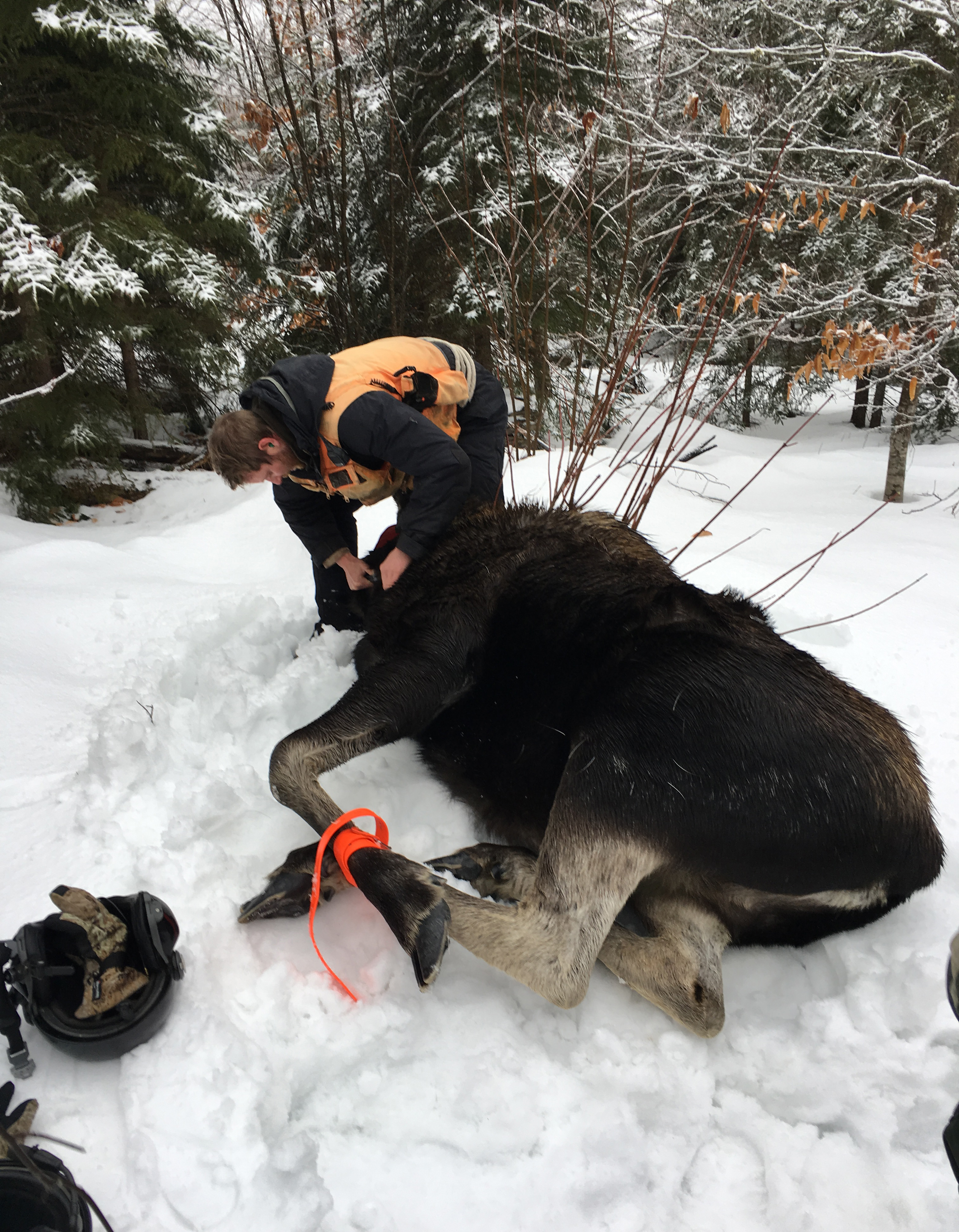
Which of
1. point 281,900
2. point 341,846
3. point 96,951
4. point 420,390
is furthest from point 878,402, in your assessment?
point 96,951

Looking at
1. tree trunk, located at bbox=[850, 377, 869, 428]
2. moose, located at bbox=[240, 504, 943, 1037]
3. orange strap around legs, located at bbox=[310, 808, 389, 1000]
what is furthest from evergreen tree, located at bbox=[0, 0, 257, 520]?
tree trunk, located at bbox=[850, 377, 869, 428]

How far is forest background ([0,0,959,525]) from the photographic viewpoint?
5164mm

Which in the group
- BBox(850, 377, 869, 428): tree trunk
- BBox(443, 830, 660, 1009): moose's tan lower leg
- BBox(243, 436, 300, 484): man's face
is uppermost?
BBox(243, 436, 300, 484): man's face

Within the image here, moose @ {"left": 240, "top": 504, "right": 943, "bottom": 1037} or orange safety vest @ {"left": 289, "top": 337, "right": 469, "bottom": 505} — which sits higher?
orange safety vest @ {"left": 289, "top": 337, "right": 469, "bottom": 505}

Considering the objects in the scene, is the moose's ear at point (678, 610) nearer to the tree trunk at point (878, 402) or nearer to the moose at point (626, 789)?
the moose at point (626, 789)

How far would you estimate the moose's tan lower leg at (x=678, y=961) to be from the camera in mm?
1763

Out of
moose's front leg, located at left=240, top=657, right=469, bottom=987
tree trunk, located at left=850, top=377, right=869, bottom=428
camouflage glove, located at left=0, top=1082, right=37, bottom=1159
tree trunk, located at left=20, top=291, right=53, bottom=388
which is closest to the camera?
camouflage glove, located at left=0, top=1082, right=37, bottom=1159

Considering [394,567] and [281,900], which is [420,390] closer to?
[394,567]

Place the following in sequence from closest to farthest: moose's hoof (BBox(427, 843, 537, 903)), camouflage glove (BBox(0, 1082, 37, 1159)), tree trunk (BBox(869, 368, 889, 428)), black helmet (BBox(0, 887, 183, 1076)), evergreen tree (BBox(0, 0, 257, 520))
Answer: camouflage glove (BBox(0, 1082, 37, 1159)) < black helmet (BBox(0, 887, 183, 1076)) < moose's hoof (BBox(427, 843, 537, 903)) < evergreen tree (BBox(0, 0, 257, 520)) < tree trunk (BBox(869, 368, 889, 428))

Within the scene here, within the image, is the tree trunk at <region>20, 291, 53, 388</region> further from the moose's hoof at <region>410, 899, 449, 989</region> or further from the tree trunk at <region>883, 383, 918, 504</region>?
the tree trunk at <region>883, 383, 918, 504</region>

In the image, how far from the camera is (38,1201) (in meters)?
1.12

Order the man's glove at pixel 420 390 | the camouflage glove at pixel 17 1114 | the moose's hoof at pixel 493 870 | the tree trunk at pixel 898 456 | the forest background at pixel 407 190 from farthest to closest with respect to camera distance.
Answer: the tree trunk at pixel 898 456
the forest background at pixel 407 190
the man's glove at pixel 420 390
the moose's hoof at pixel 493 870
the camouflage glove at pixel 17 1114

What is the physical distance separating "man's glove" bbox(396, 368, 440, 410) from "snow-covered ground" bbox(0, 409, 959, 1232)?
123 centimetres

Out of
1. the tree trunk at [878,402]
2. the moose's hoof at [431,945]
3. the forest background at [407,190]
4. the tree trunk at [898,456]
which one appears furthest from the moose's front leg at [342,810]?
the tree trunk at [878,402]
